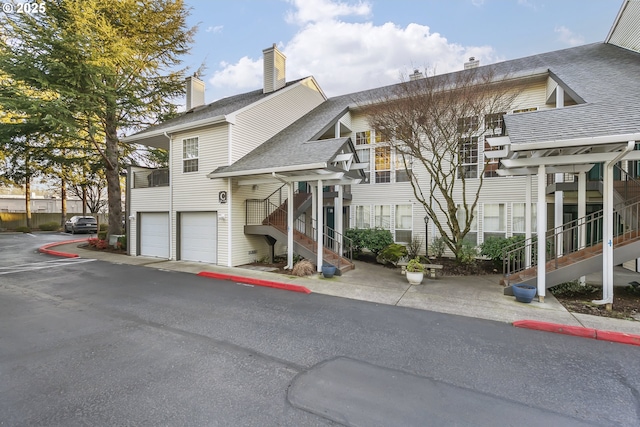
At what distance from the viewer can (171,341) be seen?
4367 millimetres

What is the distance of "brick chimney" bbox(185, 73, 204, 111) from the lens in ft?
51.4

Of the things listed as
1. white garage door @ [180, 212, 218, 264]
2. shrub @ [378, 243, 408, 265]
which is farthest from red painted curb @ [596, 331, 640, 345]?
white garage door @ [180, 212, 218, 264]

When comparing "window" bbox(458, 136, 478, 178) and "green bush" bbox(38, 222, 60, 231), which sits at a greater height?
"window" bbox(458, 136, 478, 178)

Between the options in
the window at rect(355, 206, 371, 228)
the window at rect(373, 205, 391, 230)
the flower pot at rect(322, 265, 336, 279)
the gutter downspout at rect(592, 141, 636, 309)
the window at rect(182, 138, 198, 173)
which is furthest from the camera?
the window at rect(355, 206, 371, 228)

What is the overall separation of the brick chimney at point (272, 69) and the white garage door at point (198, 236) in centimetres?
712

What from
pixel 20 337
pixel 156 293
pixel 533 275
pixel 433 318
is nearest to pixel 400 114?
pixel 533 275

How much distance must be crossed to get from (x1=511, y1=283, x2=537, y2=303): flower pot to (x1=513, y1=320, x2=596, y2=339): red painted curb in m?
1.23

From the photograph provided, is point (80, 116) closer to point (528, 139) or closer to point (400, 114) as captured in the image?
point (400, 114)

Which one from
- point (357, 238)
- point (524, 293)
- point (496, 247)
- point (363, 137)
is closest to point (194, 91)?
point (363, 137)

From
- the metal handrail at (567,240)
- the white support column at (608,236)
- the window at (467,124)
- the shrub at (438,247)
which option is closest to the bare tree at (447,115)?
the window at (467,124)

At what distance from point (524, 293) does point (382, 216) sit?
7.02 m

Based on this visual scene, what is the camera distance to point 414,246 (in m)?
11.8

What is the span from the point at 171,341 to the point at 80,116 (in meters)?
15.7

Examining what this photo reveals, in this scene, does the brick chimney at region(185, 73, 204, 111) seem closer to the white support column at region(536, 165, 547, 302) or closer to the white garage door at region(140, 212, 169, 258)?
the white garage door at region(140, 212, 169, 258)
